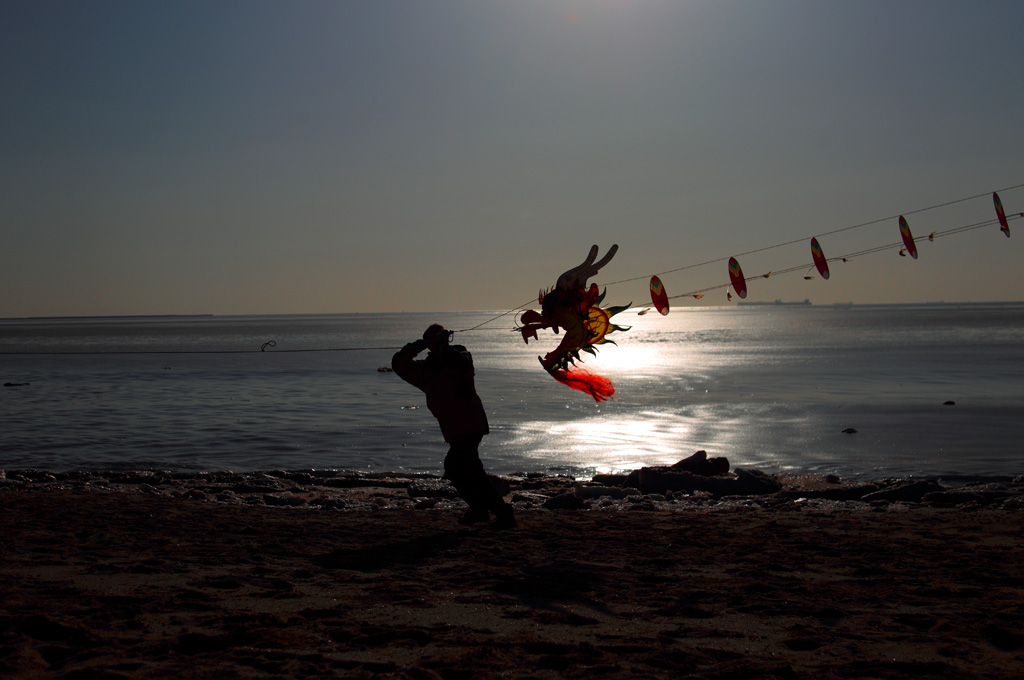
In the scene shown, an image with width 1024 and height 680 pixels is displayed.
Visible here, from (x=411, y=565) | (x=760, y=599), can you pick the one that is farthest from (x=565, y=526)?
(x=760, y=599)

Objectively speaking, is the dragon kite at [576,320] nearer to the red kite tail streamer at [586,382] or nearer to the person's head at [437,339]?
the red kite tail streamer at [586,382]

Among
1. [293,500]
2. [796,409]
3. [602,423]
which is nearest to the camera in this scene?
[293,500]

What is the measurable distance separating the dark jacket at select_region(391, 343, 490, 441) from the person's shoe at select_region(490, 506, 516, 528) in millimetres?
822

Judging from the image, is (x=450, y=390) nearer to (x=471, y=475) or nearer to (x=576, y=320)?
(x=471, y=475)

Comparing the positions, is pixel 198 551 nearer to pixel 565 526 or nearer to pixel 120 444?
pixel 565 526

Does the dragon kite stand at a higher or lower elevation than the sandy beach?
higher

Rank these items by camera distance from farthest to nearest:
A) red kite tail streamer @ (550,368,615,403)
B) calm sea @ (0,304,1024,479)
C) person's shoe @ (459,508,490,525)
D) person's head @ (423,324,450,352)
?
calm sea @ (0,304,1024,479), red kite tail streamer @ (550,368,615,403), person's shoe @ (459,508,490,525), person's head @ (423,324,450,352)

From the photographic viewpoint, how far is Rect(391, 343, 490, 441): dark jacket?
7.73m

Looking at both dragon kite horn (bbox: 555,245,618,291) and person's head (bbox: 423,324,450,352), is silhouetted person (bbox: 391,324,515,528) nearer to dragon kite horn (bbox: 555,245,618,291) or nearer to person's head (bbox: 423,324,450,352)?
person's head (bbox: 423,324,450,352)

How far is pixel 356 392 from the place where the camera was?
27406 mm

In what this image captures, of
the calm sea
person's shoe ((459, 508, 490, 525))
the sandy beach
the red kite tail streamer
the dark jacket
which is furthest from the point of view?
the calm sea

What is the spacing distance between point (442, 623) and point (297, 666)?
40.4 inches

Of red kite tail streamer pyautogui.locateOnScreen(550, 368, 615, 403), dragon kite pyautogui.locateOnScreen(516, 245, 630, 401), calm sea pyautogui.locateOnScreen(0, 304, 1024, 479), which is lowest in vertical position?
calm sea pyautogui.locateOnScreen(0, 304, 1024, 479)

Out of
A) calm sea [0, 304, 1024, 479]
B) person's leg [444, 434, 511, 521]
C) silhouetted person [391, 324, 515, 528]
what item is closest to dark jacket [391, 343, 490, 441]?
silhouetted person [391, 324, 515, 528]
